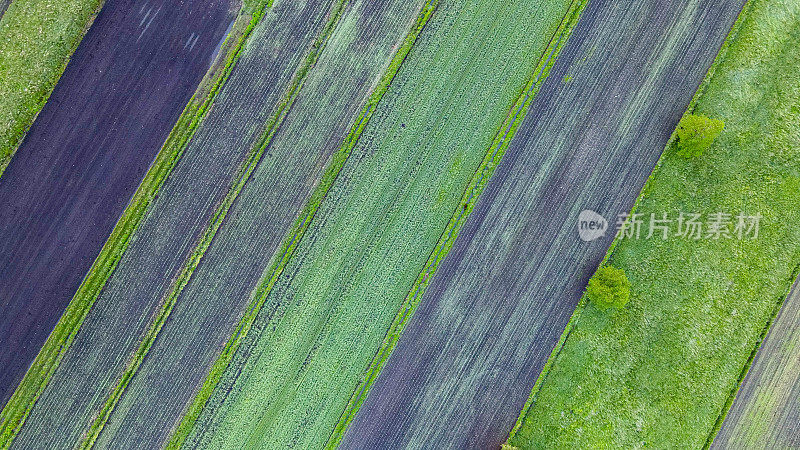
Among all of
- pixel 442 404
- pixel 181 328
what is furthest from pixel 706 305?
pixel 181 328

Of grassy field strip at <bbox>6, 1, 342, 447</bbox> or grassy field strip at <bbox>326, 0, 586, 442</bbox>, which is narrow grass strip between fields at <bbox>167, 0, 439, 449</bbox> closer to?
grassy field strip at <bbox>6, 1, 342, 447</bbox>

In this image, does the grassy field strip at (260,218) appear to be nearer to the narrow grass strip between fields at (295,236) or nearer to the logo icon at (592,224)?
the narrow grass strip between fields at (295,236)

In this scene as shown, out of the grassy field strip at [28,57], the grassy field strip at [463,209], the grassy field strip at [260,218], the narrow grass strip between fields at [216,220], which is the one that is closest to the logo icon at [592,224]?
the grassy field strip at [463,209]

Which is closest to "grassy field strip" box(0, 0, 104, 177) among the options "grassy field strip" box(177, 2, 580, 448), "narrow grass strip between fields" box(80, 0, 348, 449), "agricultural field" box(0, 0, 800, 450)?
"agricultural field" box(0, 0, 800, 450)

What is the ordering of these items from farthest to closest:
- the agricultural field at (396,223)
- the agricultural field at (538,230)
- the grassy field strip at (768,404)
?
the grassy field strip at (768,404), the agricultural field at (538,230), the agricultural field at (396,223)

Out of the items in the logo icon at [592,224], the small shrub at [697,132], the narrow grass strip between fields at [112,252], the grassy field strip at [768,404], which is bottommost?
the narrow grass strip between fields at [112,252]

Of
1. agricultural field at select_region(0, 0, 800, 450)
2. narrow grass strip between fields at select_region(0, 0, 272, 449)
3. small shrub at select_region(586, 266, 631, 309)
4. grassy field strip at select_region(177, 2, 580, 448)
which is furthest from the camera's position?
grassy field strip at select_region(177, 2, 580, 448)

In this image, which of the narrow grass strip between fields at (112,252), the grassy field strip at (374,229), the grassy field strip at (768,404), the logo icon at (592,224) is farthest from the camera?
the grassy field strip at (768,404)
